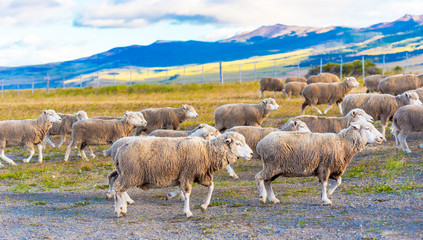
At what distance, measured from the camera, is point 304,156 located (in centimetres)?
990

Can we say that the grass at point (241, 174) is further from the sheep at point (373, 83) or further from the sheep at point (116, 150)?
the sheep at point (373, 83)

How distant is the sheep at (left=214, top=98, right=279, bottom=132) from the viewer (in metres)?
19.1

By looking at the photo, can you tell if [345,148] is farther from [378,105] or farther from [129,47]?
[129,47]

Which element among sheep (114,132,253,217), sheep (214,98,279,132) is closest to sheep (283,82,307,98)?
sheep (214,98,279,132)

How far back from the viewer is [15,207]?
34.0 ft

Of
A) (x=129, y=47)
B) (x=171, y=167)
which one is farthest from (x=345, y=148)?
(x=129, y=47)

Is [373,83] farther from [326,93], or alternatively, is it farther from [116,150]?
[116,150]

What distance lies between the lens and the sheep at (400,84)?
79.4 feet

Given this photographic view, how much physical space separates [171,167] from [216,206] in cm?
135

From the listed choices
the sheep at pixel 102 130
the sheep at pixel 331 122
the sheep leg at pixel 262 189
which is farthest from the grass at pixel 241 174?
the sheep at pixel 331 122

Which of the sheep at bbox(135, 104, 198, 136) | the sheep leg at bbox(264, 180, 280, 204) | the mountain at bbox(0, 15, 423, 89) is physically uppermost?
the mountain at bbox(0, 15, 423, 89)

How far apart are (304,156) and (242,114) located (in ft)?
30.7

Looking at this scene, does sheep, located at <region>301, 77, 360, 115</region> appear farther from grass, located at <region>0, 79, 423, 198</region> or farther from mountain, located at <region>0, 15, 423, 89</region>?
mountain, located at <region>0, 15, 423, 89</region>

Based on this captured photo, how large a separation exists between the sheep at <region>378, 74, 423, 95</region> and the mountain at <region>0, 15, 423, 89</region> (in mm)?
65236
